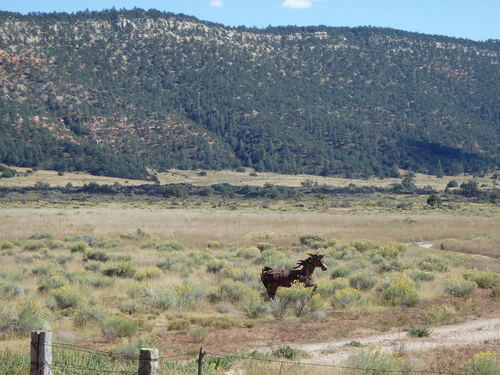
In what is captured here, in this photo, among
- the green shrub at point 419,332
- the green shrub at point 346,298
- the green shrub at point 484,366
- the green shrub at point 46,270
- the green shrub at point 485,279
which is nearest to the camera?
the green shrub at point 484,366

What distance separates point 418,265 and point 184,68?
127 meters

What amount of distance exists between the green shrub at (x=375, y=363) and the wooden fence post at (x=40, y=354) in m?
4.29

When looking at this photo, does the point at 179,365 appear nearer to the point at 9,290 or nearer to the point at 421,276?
the point at 9,290

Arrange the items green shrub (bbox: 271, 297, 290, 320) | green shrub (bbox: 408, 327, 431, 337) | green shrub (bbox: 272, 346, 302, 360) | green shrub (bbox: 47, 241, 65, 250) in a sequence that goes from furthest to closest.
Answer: green shrub (bbox: 47, 241, 65, 250) < green shrub (bbox: 271, 297, 290, 320) < green shrub (bbox: 408, 327, 431, 337) < green shrub (bbox: 272, 346, 302, 360)

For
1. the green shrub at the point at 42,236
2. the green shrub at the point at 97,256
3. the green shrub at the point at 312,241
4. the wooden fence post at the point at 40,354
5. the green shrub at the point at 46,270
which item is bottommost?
the green shrub at the point at 42,236

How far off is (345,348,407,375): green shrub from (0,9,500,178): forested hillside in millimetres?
A: 94917

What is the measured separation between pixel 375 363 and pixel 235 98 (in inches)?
5250

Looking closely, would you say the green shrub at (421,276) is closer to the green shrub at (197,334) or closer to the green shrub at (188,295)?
the green shrub at (188,295)

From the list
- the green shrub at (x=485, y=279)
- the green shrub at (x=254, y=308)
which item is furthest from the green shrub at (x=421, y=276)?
the green shrub at (x=254, y=308)

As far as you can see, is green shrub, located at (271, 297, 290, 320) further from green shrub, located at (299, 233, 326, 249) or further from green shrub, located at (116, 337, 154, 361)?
green shrub, located at (299, 233, 326, 249)

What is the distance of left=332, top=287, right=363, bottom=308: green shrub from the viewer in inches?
621

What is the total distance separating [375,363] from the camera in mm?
9336

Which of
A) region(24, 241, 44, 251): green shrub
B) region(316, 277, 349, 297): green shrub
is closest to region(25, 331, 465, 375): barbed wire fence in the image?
region(316, 277, 349, 297): green shrub

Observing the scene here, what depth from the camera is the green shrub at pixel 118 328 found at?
471 inches
